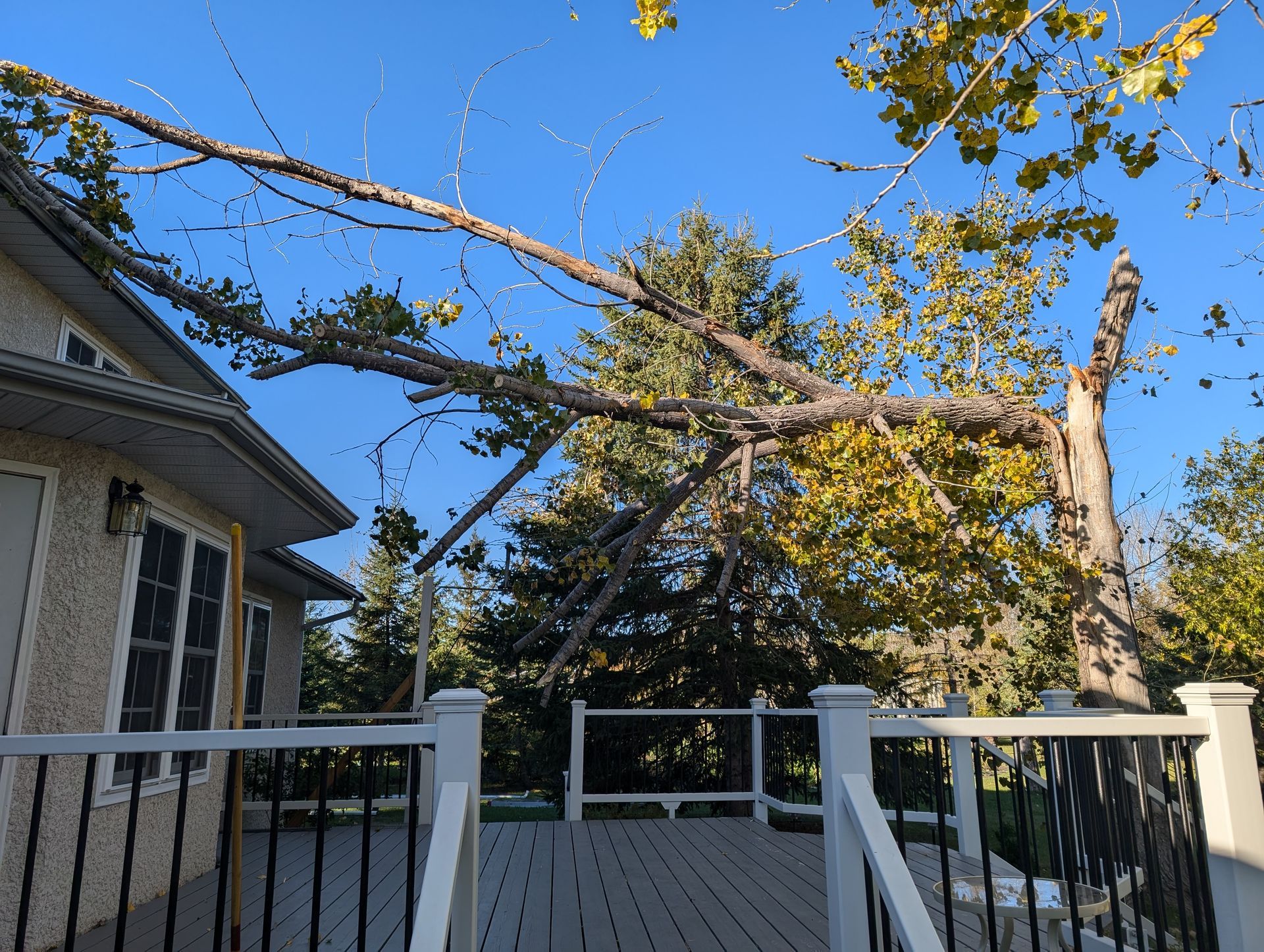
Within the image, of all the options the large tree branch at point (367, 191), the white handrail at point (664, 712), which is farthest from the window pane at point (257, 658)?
the large tree branch at point (367, 191)

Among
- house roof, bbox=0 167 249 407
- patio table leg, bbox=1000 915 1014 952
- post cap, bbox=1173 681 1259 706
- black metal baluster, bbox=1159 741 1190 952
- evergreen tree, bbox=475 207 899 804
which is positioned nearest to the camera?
black metal baluster, bbox=1159 741 1190 952

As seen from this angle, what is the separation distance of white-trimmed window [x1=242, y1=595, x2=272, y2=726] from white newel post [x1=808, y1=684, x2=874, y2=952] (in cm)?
741

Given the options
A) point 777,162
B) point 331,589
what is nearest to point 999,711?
point 777,162

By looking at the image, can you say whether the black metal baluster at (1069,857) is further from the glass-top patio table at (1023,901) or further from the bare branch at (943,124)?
the bare branch at (943,124)

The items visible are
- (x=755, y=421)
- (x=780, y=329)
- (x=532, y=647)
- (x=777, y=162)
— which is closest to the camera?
(x=755, y=421)

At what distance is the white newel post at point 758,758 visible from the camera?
789 centimetres

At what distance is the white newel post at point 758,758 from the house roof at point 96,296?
5647 mm

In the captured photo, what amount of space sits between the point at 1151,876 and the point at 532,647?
1138cm

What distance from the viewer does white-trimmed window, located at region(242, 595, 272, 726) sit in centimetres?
857

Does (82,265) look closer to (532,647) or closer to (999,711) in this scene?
(532,647)

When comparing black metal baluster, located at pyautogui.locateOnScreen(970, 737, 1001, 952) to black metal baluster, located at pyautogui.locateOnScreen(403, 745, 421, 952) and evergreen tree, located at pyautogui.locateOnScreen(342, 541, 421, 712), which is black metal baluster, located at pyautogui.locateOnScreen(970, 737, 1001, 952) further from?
evergreen tree, located at pyautogui.locateOnScreen(342, 541, 421, 712)

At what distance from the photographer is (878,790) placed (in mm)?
7258

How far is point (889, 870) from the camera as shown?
2.28 m

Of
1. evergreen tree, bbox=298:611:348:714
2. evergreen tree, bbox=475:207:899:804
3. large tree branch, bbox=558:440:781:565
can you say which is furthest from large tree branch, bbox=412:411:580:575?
evergreen tree, bbox=298:611:348:714
